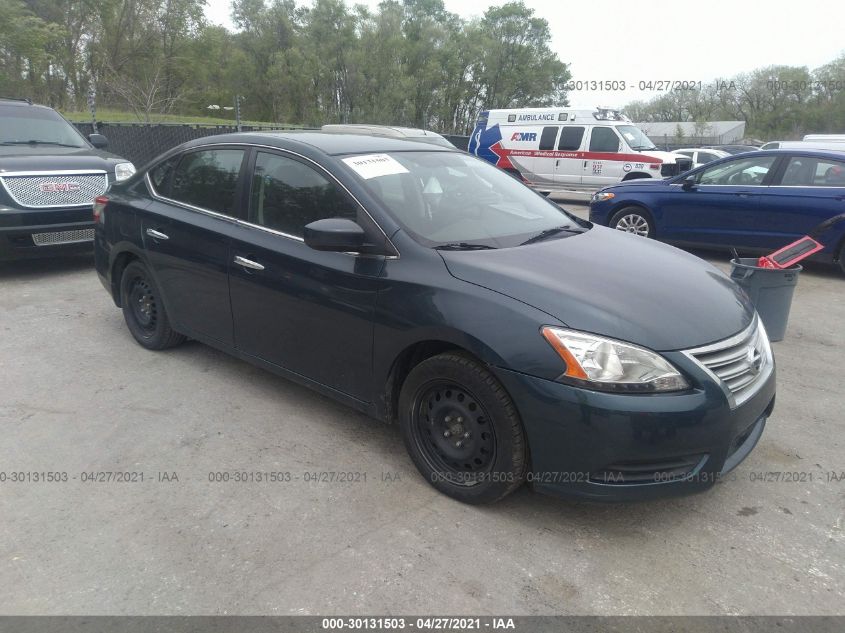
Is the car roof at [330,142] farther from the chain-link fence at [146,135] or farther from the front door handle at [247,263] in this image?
the chain-link fence at [146,135]

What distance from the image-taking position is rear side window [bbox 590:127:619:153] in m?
14.7

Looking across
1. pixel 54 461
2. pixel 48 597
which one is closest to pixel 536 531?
pixel 48 597

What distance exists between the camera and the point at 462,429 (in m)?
2.95

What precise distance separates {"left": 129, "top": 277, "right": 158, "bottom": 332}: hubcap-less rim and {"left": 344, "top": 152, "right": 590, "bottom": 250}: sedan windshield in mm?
2148

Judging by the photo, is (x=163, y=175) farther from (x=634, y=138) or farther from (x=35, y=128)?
(x=634, y=138)

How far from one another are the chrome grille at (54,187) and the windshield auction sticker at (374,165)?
14.8ft

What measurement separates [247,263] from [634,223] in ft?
22.0

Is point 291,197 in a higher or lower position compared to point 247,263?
higher

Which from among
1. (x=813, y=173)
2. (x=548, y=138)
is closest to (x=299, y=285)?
(x=813, y=173)

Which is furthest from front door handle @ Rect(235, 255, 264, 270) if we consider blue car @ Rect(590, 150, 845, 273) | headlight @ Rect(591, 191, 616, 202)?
headlight @ Rect(591, 191, 616, 202)

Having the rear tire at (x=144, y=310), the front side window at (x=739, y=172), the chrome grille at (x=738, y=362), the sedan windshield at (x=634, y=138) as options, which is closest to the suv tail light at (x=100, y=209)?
the rear tire at (x=144, y=310)

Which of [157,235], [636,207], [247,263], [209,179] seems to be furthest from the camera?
[636,207]

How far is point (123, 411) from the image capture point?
3.93m

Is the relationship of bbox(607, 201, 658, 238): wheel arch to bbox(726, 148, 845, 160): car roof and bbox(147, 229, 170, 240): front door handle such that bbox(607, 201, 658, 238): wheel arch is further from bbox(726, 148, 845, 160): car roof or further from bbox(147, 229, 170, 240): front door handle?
bbox(147, 229, 170, 240): front door handle
